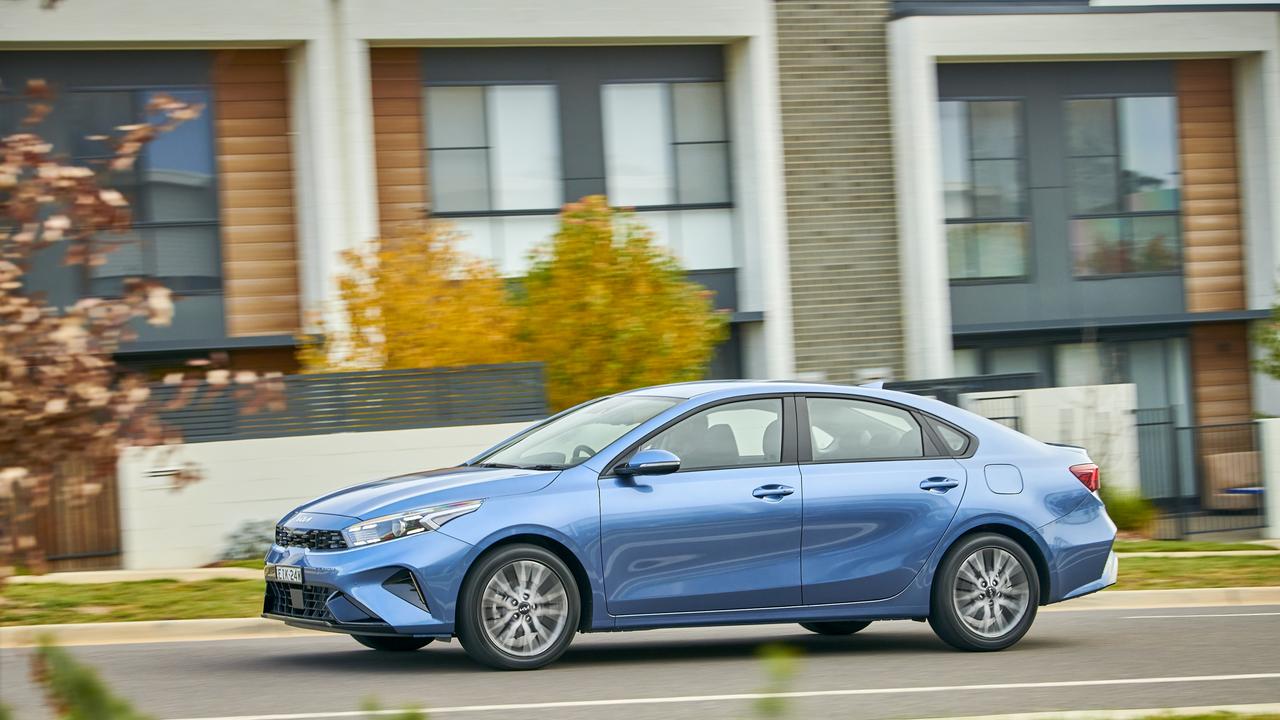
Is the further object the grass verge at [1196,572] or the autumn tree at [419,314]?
the autumn tree at [419,314]

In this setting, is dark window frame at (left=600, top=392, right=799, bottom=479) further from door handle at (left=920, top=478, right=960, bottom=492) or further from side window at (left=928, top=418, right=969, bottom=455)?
side window at (left=928, top=418, right=969, bottom=455)

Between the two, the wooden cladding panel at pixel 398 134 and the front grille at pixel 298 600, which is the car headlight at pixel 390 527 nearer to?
the front grille at pixel 298 600

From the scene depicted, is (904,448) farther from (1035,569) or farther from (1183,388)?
(1183,388)

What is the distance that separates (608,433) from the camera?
9.72 m

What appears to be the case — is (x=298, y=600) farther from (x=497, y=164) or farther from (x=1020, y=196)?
(x=1020, y=196)

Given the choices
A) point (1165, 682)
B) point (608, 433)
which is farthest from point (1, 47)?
point (1165, 682)

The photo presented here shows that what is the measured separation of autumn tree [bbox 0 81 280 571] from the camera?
192 inches

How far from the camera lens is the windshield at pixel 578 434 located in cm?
966

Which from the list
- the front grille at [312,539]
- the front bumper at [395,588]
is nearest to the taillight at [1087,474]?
the front bumper at [395,588]

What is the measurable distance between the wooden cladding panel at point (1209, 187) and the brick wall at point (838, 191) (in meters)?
5.55

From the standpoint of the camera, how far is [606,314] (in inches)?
716

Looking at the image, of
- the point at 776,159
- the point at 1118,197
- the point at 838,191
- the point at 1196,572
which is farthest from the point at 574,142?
the point at 1196,572

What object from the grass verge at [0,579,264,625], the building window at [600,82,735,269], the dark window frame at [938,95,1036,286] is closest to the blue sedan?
the grass verge at [0,579,264,625]

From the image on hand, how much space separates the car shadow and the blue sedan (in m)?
0.21
